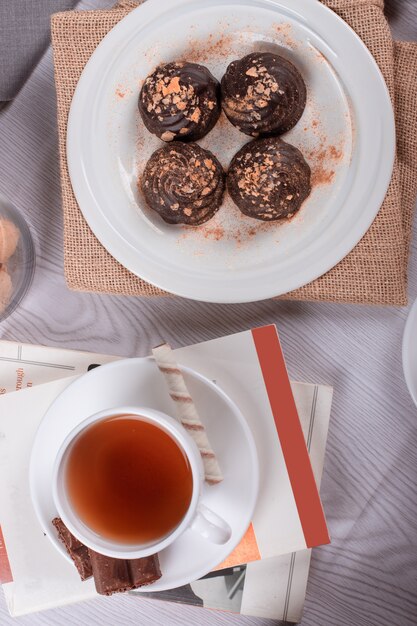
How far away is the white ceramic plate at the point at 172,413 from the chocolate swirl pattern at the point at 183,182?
22 cm

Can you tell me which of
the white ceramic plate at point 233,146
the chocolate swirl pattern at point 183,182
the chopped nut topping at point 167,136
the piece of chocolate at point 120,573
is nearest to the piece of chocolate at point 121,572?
the piece of chocolate at point 120,573

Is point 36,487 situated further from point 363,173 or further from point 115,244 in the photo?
point 363,173

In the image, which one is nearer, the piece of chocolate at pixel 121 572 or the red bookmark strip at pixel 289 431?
the piece of chocolate at pixel 121 572

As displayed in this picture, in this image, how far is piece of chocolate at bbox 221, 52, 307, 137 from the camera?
2.82 feet

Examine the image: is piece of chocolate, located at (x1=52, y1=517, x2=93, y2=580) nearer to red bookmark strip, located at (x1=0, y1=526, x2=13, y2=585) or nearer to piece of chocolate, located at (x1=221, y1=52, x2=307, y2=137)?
red bookmark strip, located at (x1=0, y1=526, x2=13, y2=585)

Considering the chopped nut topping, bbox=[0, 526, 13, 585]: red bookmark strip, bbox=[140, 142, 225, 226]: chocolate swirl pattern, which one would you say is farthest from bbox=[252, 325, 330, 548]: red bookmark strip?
bbox=[0, 526, 13, 585]: red bookmark strip

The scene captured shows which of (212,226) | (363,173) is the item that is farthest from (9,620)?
(363,173)

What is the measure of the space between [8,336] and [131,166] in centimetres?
35

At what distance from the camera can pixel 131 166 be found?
95cm

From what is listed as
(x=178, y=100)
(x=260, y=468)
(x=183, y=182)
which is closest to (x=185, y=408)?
(x=260, y=468)

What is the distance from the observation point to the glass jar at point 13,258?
961 millimetres

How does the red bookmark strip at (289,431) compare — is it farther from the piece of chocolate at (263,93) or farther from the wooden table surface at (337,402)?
the piece of chocolate at (263,93)

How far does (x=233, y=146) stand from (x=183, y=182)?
0.13m

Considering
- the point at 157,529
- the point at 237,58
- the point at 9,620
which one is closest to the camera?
the point at 157,529
